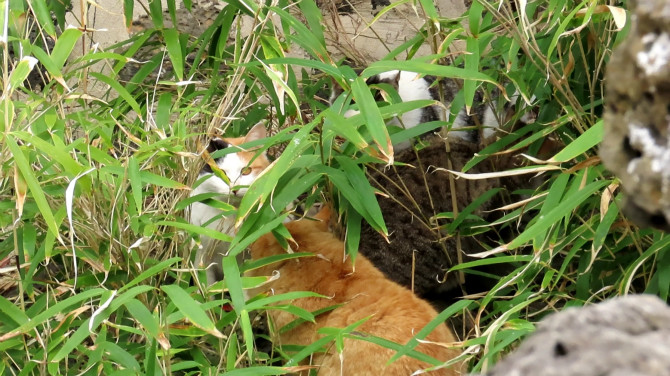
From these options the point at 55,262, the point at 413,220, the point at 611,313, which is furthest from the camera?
the point at 413,220

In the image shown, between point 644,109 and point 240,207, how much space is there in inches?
42.8

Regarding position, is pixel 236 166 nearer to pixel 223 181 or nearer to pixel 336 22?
pixel 223 181

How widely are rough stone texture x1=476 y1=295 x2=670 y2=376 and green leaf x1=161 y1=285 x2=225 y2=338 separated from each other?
3.20 feet

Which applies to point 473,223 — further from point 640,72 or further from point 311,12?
point 640,72

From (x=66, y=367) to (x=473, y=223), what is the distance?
1.15 metres

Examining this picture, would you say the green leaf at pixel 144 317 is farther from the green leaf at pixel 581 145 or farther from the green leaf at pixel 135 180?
the green leaf at pixel 581 145

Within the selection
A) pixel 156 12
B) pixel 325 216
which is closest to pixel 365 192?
pixel 325 216

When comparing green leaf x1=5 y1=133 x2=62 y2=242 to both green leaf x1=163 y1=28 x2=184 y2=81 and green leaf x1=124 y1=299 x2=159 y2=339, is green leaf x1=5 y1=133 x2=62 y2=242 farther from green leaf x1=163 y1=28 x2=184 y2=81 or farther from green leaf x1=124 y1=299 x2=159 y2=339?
green leaf x1=163 y1=28 x2=184 y2=81

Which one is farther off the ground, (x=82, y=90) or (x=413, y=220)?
(x=82, y=90)

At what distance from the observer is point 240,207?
62.9 inches

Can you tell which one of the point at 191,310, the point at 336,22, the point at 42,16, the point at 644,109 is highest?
the point at 644,109

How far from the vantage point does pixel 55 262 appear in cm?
216

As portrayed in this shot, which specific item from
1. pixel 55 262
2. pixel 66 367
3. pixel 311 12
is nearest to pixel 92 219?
pixel 66 367

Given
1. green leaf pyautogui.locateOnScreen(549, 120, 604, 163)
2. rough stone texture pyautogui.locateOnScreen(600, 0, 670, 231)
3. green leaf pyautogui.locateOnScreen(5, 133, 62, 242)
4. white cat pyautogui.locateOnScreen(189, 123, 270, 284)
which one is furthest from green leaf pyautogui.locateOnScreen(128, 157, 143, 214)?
rough stone texture pyautogui.locateOnScreen(600, 0, 670, 231)
